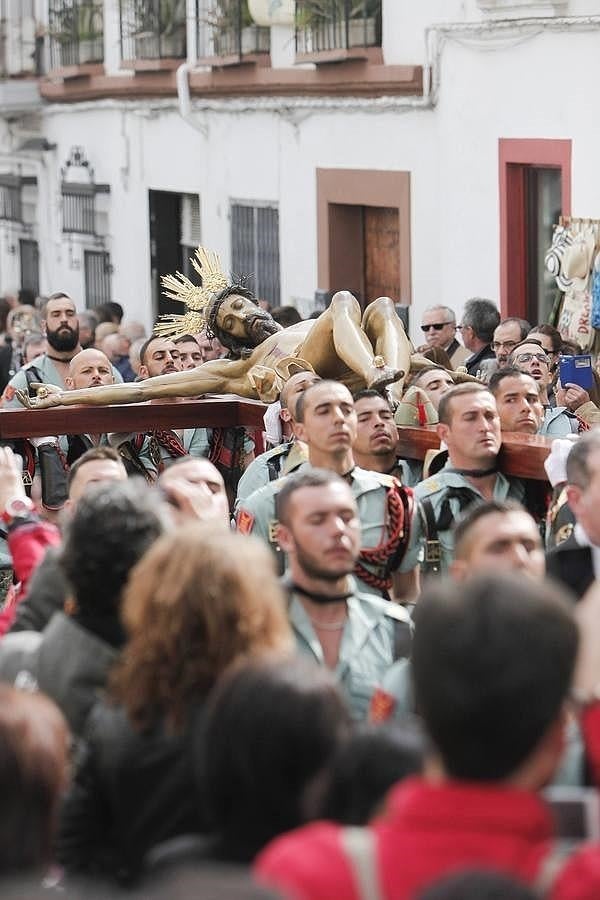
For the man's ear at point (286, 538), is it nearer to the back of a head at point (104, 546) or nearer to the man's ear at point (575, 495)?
the man's ear at point (575, 495)

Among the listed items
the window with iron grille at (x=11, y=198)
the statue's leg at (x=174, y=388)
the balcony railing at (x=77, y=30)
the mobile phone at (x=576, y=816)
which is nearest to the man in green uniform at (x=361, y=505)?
the statue's leg at (x=174, y=388)

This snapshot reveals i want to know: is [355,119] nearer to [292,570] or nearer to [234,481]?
[234,481]

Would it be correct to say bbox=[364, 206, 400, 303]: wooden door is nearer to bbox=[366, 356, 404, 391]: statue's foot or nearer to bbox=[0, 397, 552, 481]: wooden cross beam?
bbox=[0, 397, 552, 481]: wooden cross beam

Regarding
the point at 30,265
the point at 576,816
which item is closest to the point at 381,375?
the point at 576,816

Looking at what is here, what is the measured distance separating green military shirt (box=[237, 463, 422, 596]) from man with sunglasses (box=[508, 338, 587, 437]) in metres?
1.45

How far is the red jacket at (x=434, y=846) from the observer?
264 centimetres

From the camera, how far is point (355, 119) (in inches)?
573

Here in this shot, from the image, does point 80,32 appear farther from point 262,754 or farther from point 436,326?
point 262,754

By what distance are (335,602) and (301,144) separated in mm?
11068

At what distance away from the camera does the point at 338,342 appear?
27.6 feet

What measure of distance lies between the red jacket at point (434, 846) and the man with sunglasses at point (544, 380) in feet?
16.3

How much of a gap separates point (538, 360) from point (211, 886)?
659cm

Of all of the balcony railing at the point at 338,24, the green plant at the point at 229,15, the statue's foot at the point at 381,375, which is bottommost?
the statue's foot at the point at 381,375

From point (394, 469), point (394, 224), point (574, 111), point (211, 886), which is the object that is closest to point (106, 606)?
point (211, 886)
